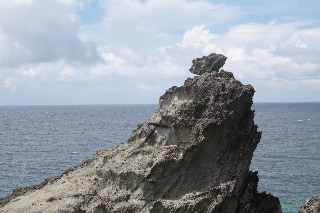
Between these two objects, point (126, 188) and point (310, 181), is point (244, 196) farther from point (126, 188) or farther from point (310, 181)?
point (310, 181)

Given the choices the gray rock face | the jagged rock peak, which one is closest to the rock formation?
the jagged rock peak

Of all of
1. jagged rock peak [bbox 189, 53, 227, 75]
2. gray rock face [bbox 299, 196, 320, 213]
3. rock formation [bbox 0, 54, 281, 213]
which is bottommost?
gray rock face [bbox 299, 196, 320, 213]

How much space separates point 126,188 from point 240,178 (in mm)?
5837

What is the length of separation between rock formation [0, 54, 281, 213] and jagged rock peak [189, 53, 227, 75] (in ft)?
6.66

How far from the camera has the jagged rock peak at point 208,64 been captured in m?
A: 27.3

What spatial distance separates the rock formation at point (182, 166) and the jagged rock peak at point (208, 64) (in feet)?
6.66

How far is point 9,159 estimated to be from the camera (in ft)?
243

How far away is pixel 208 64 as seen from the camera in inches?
1077

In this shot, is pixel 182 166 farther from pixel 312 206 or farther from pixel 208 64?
pixel 312 206

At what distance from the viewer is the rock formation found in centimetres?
2202

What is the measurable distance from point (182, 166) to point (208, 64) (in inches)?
299

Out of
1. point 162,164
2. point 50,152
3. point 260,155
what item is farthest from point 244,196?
point 50,152

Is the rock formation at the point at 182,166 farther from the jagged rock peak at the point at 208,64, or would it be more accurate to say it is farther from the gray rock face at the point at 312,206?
the gray rock face at the point at 312,206

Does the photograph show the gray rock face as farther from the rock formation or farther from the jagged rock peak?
the jagged rock peak
